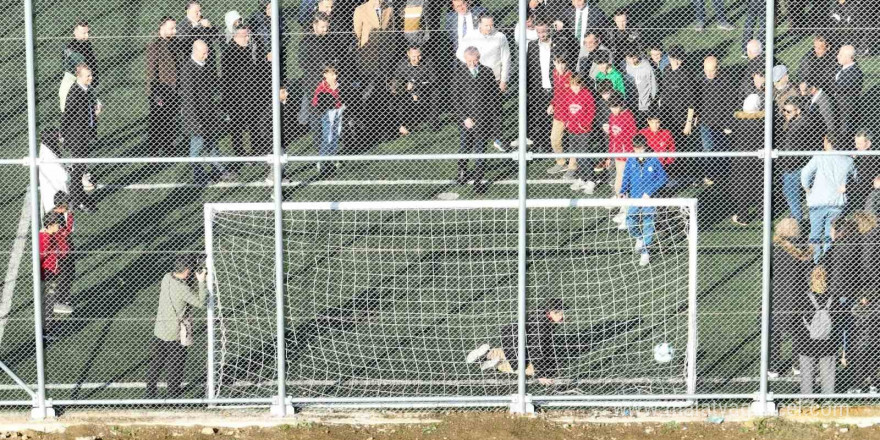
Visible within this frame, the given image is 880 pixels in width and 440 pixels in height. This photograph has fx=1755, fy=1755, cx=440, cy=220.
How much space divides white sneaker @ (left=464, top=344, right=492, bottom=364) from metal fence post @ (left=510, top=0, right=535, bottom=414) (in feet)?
2.15

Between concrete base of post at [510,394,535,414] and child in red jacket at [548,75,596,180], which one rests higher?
child in red jacket at [548,75,596,180]

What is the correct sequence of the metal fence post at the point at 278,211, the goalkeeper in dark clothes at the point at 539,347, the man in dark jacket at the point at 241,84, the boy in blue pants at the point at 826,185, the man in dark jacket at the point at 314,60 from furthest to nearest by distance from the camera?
the man in dark jacket at the point at 314,60
the man in dark jacket at the point at 241,84
the boy in blue pants at the point at 826,185
the goalkeeper in dark clothes at the point at 539,347
the metal fence post at the point at 278,211

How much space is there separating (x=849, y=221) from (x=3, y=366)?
803 cm

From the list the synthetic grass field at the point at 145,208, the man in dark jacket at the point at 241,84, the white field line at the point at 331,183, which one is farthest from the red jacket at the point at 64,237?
the white field line at the point at 331,183

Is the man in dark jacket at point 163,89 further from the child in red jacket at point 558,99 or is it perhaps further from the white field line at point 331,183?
the child in red jacket at point 558,99

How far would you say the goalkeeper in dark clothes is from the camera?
16.7m

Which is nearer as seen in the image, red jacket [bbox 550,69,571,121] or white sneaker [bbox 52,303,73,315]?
white sneaker [bbox 52,303,73,315]

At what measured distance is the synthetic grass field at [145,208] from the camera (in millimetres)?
17141

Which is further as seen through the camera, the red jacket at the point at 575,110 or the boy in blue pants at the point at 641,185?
the red jacket at the point at 575,110

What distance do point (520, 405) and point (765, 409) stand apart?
2.27 m

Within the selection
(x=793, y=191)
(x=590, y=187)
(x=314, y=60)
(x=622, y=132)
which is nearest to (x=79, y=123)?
(x=314, y=60)

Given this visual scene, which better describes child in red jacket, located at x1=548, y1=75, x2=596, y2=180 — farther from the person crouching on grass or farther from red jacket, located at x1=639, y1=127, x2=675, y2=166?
the person crouching on grass

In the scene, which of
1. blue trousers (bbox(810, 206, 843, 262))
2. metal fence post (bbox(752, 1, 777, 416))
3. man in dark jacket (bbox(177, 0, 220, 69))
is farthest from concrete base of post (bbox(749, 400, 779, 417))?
man in dark jacket (bbox(177, 0, 220, 69))

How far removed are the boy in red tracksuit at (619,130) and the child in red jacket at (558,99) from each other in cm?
62
